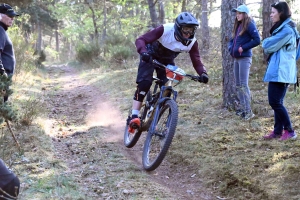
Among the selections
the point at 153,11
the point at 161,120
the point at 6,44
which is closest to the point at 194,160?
the point at 161,120

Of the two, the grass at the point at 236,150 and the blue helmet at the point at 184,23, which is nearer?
the grass at the point at 236,150

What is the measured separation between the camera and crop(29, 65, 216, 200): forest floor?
11.5 ft

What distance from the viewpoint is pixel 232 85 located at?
621 centimetres

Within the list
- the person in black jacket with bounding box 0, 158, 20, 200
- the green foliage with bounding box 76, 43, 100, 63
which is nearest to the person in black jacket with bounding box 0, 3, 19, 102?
the person in black jacket with bounding box 0, 158, 20, 200

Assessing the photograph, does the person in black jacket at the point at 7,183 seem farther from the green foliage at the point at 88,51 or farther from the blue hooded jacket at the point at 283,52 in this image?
the green foliage at the point at 88,51

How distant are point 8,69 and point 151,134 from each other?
8.51 ft

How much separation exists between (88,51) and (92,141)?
45.1 feet

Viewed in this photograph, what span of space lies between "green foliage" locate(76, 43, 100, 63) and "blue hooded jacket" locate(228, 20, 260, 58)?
13191 millimetres

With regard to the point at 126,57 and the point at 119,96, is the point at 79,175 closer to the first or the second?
the point at 119,96

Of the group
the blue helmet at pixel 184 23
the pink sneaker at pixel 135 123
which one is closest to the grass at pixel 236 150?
the pink sneaker at pixel 135 123

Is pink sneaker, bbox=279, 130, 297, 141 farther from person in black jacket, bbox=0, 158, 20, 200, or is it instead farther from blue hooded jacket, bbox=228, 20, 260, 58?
person in black jacket, bbox=0, 158, 20, 200

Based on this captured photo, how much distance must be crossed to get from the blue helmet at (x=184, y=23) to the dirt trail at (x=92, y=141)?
1.74 meters

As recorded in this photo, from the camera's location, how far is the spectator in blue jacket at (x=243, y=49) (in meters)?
5.55

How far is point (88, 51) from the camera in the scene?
1839 centimetres
